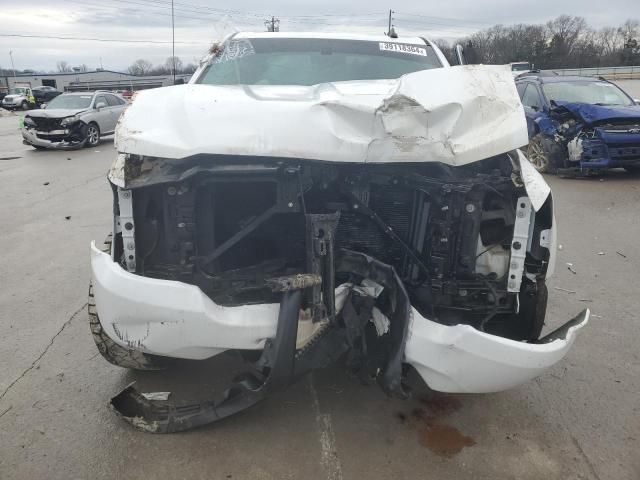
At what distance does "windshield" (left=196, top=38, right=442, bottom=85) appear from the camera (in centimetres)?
388

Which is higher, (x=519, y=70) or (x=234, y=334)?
(x=519, y=70)

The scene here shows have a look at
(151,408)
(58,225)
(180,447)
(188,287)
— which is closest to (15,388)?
(151,408)

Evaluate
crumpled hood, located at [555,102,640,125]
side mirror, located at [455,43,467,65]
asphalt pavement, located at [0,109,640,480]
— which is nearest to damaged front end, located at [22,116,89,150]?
asphalt pavement, located at [0,109,640,480]

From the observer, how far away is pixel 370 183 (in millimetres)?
2600

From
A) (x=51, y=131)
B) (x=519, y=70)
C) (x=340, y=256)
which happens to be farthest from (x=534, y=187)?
(x=519, y=70)

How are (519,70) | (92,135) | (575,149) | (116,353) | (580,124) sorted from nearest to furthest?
(116,353) → (580,124) → (575,149) → (92,135) → (519,70)

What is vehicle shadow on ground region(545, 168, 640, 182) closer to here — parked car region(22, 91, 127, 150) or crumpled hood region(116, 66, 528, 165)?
crumpled hood region(116, 66, 528, 165)

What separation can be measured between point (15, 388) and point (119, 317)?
122 centimetres

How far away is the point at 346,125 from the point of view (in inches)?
94.4

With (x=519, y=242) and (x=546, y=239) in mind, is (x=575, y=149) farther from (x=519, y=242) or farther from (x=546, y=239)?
(x=519, y=242)

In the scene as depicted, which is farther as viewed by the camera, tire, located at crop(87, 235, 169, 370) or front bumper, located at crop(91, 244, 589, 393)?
tire, located at crop(87, 235, 169, 370)

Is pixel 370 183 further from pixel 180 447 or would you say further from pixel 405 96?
pixel 180 447

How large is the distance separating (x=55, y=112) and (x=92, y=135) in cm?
105

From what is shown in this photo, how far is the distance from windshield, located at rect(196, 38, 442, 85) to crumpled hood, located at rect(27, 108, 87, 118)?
462 inches
